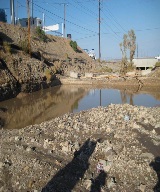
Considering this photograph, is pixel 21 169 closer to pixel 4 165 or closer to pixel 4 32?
pixel 4 165

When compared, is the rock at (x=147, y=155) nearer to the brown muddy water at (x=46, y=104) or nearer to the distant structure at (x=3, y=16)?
the brown muddy water at (x=46, y=104)

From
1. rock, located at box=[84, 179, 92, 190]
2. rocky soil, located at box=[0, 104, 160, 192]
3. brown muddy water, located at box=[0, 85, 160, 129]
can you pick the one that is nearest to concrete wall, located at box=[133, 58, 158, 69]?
brown muddy water, located at box=[0, 85, 160, 129]

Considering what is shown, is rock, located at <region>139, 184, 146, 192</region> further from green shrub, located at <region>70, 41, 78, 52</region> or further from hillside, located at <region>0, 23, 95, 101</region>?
green shrub, located at <region>70, 41, 78, 52</region>

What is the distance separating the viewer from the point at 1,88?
63.3ft

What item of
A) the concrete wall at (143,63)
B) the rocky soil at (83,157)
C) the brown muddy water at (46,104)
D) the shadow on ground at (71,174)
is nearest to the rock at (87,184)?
the rocky soil at (83,157)

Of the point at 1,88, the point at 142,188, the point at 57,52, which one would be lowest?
the point at 142,188

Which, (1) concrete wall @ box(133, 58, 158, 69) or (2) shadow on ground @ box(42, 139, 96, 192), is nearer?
(2) shadow on ground @ box(42, 139, 96, 192)

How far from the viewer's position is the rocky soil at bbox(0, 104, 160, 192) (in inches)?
246

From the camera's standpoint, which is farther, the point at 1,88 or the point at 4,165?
the point at 1,88

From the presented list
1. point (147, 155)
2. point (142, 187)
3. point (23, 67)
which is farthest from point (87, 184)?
point (23, 67)

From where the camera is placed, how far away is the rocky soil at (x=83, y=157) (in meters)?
6.25

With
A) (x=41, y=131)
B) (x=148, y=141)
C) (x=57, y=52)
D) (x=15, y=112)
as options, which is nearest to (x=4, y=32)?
(x=57, y=52)

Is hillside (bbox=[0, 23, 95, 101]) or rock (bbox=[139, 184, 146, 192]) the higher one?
hillside (bbox=[0, 23, 95, 101])

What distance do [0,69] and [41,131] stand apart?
40.8 ft
